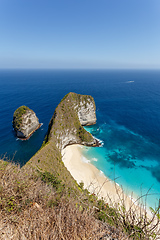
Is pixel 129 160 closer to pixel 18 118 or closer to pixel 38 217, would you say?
pixel 38 217

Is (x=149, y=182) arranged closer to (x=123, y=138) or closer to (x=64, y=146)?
(x=123, y=138)

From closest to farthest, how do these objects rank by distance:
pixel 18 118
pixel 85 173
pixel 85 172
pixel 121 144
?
pixel 85 173
pixel 85 172
pixel 121 144
pixel 18 118

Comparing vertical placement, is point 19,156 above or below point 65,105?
below

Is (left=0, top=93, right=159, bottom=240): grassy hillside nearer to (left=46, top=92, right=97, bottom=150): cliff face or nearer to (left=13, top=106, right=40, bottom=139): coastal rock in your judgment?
(left=46, top=92, right=97, bottom=150): cliff face

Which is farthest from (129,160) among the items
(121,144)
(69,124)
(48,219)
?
(48,219)

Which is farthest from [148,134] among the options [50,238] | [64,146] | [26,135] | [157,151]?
[50,238]

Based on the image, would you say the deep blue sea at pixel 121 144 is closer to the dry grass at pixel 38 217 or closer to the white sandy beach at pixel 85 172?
the white sandy beach at pixel 85 172
